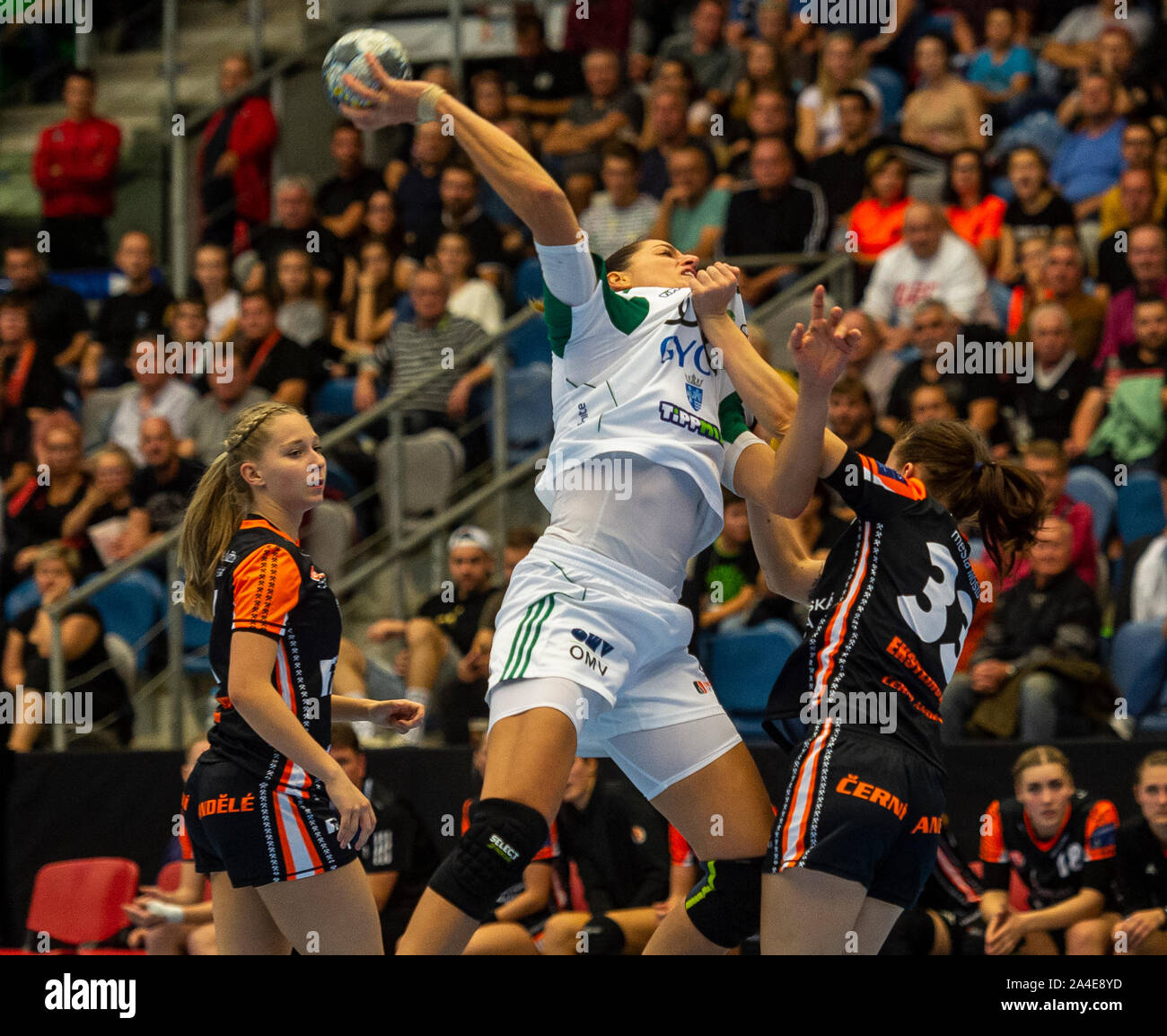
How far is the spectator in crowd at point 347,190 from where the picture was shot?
12.3m

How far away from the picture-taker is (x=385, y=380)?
420 inches

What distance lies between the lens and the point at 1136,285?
30.8 ft

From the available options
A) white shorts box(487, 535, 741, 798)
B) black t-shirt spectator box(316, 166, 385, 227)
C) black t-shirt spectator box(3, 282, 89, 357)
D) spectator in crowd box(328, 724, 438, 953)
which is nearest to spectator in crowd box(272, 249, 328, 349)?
black t-shirt spectator box(316, 166, 385, 227)

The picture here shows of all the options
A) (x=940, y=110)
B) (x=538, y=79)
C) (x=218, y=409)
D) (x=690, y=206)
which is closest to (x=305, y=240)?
(x=218, y=409)

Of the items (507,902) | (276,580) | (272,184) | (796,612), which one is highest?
(272,184)

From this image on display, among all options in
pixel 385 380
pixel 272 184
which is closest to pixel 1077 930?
pixel 385 380

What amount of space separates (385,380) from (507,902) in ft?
13.6

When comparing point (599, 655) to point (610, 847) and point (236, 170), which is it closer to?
point (610, 847)

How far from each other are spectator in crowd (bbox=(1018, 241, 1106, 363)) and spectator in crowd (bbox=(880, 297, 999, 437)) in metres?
0.46

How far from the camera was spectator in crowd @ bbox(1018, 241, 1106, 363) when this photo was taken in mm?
9352

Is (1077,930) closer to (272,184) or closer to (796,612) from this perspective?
(796,612)

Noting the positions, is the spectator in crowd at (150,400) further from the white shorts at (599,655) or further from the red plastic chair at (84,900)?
the white shorts at (599,655)

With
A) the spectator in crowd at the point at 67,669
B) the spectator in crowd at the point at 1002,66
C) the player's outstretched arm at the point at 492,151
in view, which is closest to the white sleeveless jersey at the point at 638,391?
the player's outstretched arm at the point at 492,151

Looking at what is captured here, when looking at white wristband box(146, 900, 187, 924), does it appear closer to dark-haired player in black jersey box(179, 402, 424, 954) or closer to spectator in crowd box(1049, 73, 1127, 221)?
dark-haired player in black jersey box(179, 402, 424, 954)
